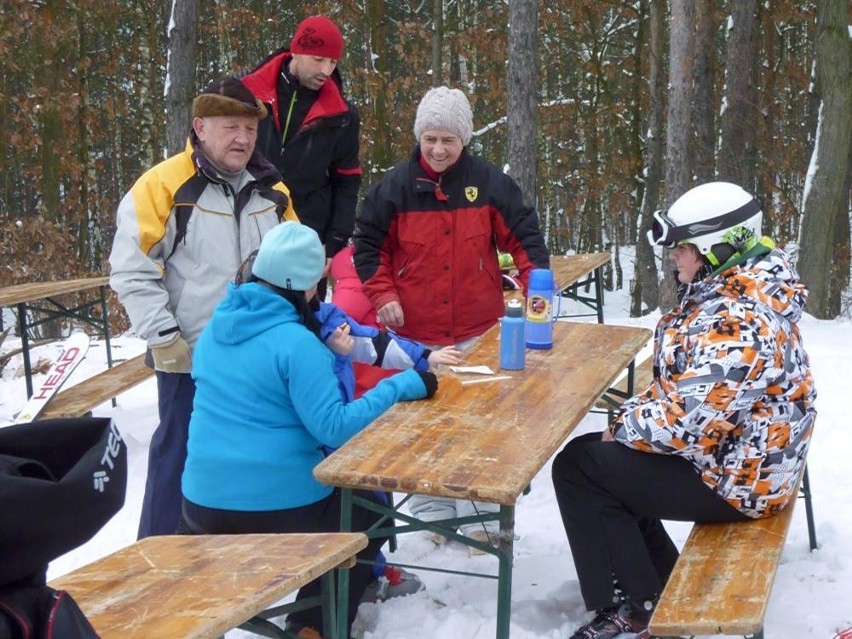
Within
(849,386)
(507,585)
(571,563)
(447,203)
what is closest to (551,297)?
(447,203)

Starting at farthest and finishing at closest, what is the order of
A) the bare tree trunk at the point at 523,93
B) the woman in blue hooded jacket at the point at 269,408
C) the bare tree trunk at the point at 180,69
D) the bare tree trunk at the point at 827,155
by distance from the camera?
the bare tree trunk at the point at 180,69 → the bare tree trunk at the point at 827,155 → the bare tree trunk at the point at 523,93 → the woman in blue hooded jacket at the point at 269,408

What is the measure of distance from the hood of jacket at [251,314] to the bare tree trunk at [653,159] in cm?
1065

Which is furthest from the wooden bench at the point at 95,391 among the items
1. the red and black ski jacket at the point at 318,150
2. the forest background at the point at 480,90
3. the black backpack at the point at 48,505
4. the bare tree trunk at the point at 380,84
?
the bare tree trunk at the point at 380,84

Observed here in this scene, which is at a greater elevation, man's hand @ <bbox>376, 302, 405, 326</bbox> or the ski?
man's hand @ <bbox>376, 302, 405, 326</bbox>

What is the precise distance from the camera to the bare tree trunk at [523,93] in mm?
8258

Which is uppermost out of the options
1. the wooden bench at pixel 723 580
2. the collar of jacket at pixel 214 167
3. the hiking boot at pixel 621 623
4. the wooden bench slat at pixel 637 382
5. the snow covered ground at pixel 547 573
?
the collar of jacket at pixel 214 167

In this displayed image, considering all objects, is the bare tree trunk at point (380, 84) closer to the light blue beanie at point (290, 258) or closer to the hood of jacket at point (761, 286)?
the light blue beanie at point (290, 258)

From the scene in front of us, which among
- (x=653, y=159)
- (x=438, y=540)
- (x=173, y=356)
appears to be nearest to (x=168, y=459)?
(x=173, y=356)

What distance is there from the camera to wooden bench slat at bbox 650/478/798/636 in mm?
2395

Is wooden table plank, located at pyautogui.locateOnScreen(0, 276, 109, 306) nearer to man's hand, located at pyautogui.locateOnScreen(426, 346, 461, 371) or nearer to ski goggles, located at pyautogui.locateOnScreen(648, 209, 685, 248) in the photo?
man's hand, located at pyautogui.locateOnScreen(426, 346, 461, 371)

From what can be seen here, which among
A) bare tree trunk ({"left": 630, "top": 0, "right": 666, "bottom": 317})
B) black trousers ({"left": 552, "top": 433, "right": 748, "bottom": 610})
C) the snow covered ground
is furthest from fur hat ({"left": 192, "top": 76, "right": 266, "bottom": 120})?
bare tree trunk ({"left": 630, "top": 0, "right": 666, "bottom": 317})

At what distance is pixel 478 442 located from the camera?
9.25 ft

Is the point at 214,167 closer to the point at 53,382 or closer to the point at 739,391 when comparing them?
the point at 739,391

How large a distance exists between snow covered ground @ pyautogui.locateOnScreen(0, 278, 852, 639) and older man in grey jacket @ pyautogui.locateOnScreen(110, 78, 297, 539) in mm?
811
